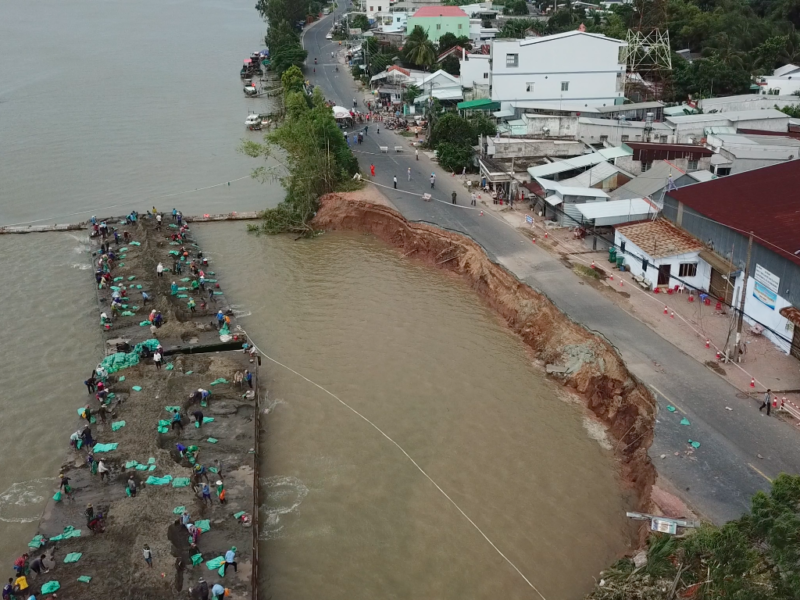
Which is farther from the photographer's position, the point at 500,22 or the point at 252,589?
the point at 500,22

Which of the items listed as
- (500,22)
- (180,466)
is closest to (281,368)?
(180,466)

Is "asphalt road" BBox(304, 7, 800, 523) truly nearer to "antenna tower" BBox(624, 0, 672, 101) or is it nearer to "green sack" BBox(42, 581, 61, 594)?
"green sack" BBox(42, 581, 61, 594)

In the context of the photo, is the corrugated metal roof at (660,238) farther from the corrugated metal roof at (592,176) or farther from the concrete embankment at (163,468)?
the concrete embankment at (163,468)

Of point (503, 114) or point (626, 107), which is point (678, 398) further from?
point (503, 114)

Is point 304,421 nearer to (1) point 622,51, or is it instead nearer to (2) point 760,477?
(2) point 760,477

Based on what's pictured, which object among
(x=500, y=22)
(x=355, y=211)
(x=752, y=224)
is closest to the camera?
(x=752, y=224)

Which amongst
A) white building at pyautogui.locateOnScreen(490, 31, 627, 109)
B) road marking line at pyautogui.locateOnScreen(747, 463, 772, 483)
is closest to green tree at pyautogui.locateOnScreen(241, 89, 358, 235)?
white building at pyautogui.locateOnScreen(490, 31, 627, 109)
